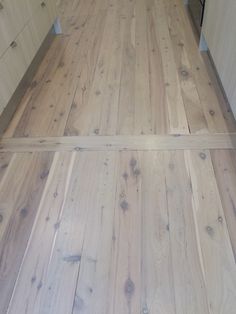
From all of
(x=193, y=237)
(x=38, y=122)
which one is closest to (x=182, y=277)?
(x=193, y=237)

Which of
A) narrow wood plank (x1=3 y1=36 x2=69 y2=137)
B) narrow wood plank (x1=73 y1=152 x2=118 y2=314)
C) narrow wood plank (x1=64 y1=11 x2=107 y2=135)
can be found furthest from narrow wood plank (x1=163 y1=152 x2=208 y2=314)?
narrow wood plank (x1=3 y1=36 x2=69 y2=137)

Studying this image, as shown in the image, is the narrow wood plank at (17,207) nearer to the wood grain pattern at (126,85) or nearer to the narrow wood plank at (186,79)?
the wood grain pattern at (126,85)

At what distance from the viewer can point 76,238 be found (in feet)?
3.98

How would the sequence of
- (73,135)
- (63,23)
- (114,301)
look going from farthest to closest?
(63,23) < (73,135) < (114,301)

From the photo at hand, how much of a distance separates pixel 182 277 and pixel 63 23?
2.85m

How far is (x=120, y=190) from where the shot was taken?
1.38 m

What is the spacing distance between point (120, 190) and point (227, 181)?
1.72 feet

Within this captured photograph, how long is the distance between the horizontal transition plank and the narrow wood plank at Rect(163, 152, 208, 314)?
123 millimetres

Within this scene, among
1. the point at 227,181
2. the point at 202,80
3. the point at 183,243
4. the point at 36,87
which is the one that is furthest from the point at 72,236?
the point at 202,80

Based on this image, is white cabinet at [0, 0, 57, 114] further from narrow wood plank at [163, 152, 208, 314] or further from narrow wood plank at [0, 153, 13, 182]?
narrow wood plank at [163, 152, 208, 314]

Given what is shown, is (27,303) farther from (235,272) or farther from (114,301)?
(235,272)

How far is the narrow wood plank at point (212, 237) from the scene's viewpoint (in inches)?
39.4

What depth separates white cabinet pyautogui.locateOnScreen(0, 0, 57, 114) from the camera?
67.1 inches

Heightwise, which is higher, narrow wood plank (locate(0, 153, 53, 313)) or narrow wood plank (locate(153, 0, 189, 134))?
narrow wood plank (locate(153, 0, 189, 134))
